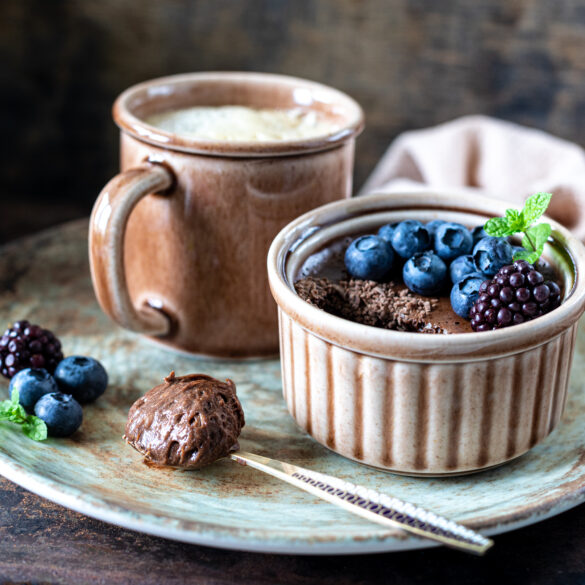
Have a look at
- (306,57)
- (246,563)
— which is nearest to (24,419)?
(246,563)

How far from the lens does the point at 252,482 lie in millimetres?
963

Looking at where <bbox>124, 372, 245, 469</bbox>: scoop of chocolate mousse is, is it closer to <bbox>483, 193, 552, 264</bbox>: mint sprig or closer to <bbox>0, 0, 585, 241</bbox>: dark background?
<bbox>483, 193, 552, 264</bbox>: mint sprig

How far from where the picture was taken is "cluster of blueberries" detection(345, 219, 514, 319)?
39.7 inches

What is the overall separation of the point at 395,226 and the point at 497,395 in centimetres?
31

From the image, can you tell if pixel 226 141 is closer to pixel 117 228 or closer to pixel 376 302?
pixel 117 228

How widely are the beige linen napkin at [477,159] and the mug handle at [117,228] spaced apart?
2.23 ft

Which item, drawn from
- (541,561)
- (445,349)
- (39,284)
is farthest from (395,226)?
(39,284)

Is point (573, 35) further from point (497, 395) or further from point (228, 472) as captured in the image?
point (228, 472)

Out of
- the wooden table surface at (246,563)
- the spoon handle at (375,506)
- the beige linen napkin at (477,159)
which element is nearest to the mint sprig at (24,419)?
the wooden table surface at (246,563)

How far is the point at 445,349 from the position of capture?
848 millimetres

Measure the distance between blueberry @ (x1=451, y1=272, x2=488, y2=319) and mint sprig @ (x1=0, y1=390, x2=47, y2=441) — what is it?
519 mm

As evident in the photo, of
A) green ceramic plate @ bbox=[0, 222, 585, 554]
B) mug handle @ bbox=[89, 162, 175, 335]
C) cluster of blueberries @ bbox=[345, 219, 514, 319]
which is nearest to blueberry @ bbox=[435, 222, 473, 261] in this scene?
cluster of blueberries @ bbox=[345, 219, 514, 319]

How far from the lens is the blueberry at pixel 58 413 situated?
1.02 m

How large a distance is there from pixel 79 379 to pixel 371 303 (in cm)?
40
